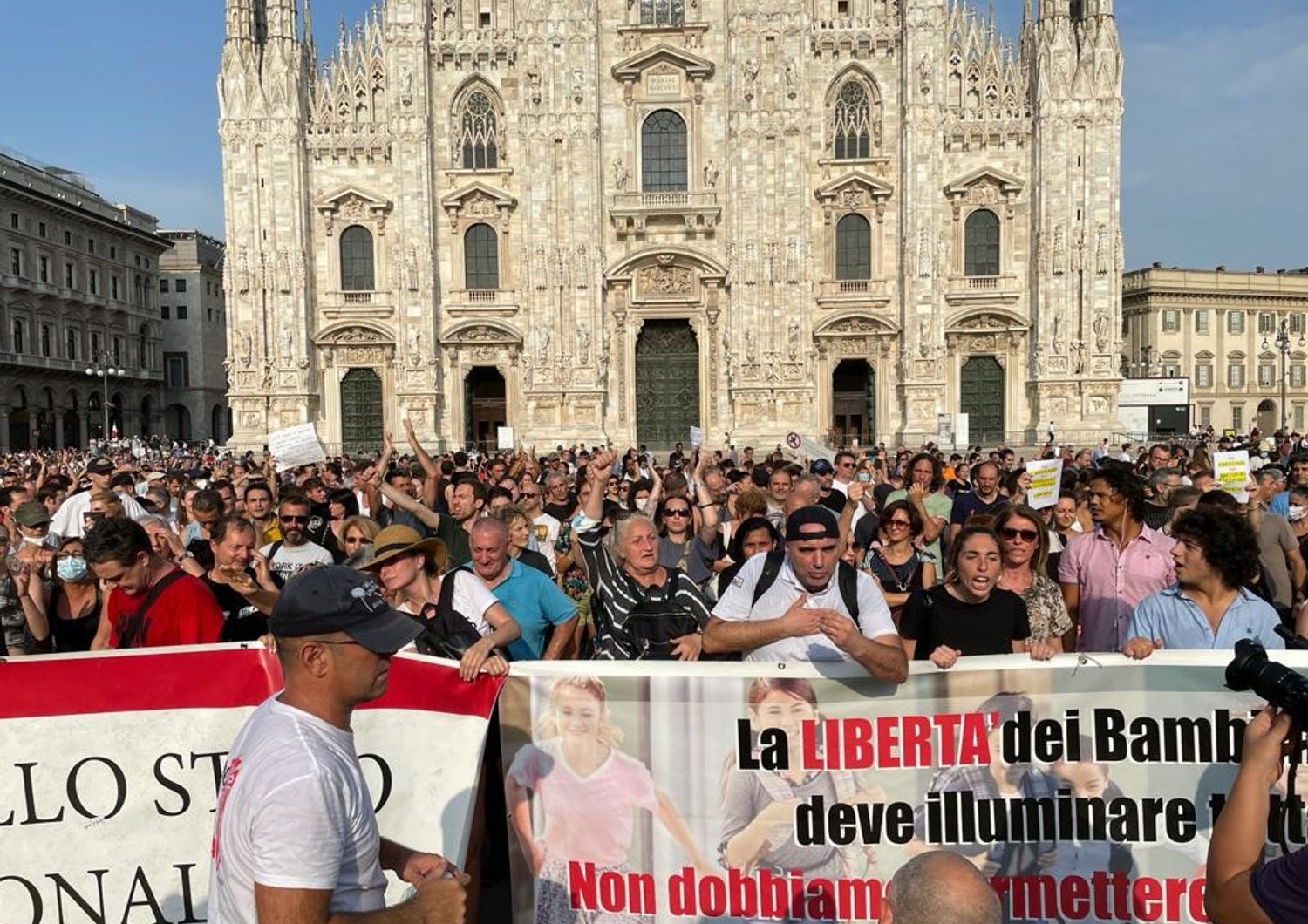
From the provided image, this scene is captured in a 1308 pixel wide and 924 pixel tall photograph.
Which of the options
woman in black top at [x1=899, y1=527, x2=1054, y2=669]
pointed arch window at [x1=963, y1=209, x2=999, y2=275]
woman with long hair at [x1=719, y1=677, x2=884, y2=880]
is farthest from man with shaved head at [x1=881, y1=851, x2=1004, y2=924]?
pointed arch window at [x1=963, y1=209, x2=999, y2=275]

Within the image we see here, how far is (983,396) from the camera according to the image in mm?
34156

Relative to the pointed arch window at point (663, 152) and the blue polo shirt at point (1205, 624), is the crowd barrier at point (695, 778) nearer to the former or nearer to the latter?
the blue polo shirt at point (1205, 624)

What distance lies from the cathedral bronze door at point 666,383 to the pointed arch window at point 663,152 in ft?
15.7

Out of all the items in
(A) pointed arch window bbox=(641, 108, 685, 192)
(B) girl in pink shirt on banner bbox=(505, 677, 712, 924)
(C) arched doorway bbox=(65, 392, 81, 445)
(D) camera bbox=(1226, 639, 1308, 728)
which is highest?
(A) pointed arch window bbox=(641, 108, 685, 192)

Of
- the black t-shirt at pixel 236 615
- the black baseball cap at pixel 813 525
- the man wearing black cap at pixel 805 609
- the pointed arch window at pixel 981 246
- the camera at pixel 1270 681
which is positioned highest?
the pointed arch window at pixel 981 246

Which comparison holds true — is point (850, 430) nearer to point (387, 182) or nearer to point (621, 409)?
point (621, 409)

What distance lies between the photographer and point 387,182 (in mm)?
33562

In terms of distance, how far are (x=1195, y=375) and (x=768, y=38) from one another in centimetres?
4385

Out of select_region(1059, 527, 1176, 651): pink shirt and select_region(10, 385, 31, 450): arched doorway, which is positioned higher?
select_region(10, 385, 31, 450): arched doorway

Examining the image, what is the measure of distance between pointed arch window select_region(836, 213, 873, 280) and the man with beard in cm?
2874

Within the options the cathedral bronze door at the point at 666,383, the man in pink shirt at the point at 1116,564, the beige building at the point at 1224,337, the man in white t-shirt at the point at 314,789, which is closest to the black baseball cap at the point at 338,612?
the man in white t-shirt at the point at 314,789

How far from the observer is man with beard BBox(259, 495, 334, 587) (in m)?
6.97

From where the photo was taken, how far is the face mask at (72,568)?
5.40 metres

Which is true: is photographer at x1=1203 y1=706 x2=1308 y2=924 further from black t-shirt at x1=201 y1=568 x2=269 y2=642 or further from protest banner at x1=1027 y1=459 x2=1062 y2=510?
protest banner at x1=1027 y1=459 x2=1062 y2=510
